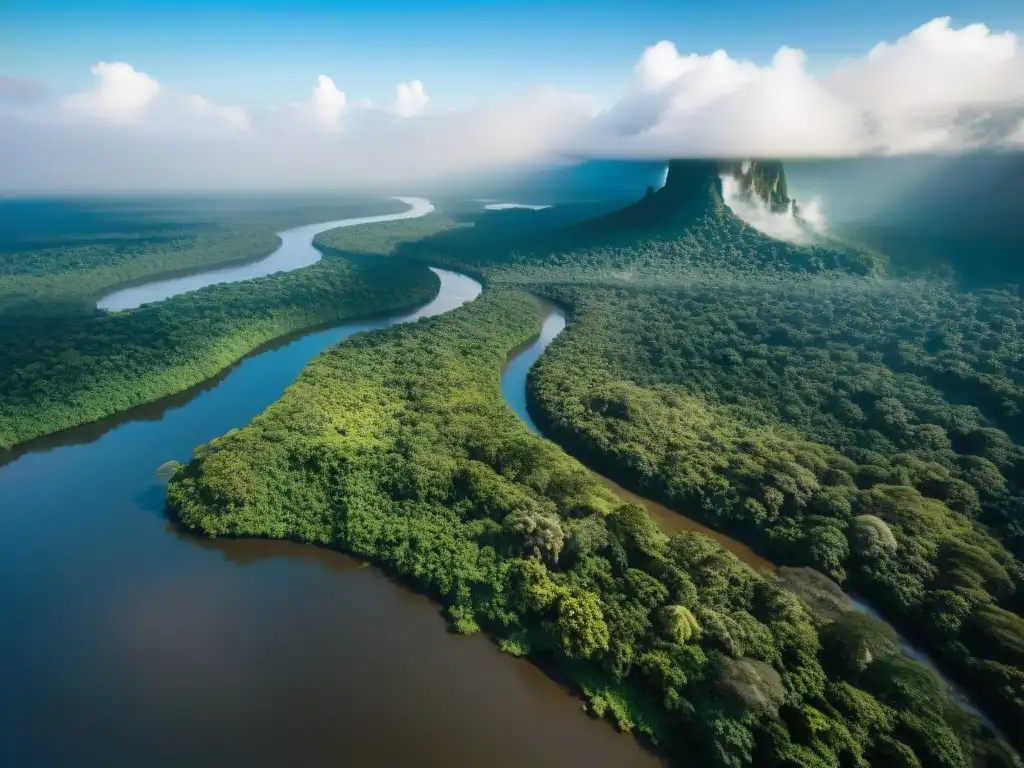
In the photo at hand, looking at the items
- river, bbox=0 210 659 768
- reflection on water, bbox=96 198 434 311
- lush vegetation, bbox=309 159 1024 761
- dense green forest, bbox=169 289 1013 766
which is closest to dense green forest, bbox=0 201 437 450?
reflection on water, bbox=96 198 434 311

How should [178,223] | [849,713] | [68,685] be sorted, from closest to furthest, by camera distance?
[849,713] < [68,685] < [178,223]

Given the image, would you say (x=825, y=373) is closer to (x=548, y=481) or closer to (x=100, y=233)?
(x=548, y=481)

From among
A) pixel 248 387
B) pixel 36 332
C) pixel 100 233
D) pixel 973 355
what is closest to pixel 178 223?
pixel 100 233

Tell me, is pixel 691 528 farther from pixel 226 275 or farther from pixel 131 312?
pixel 226 275

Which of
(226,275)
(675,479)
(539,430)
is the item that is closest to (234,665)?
(675,479)

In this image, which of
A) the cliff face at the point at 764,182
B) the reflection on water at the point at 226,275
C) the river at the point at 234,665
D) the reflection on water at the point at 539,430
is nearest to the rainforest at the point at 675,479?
the reflection on water at the point at 539,430

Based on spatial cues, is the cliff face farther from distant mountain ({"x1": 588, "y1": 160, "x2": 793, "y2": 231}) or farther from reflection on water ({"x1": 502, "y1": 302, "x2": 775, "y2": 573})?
reflection on water ({"x1": 502, "y1": 302, "x2": 775, "y2": 573})
